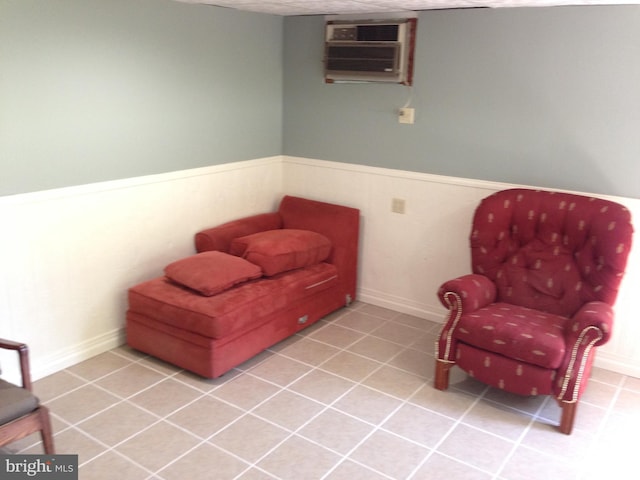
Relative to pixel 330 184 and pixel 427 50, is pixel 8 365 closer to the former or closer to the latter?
pixel 330 184

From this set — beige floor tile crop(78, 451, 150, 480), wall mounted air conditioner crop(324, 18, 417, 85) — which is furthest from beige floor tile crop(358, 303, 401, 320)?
beige floor tile crop(78, 451, 150, 480)

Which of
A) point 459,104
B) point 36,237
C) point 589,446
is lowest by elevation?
point 589,446

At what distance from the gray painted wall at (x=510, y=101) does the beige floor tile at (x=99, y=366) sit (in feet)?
6.88

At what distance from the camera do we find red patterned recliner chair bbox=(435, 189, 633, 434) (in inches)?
106

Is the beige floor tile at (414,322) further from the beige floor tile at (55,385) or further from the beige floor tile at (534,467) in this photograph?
the beige floor tile at (55,385)

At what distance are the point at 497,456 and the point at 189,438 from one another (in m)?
1.42

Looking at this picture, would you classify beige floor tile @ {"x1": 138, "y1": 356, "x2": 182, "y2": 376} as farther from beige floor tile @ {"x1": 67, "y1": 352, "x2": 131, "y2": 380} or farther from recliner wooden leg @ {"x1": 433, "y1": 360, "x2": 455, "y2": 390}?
recliner wooden leg @ {"x1": 433, "y1": 360, "x2": 455, "y2": 390}

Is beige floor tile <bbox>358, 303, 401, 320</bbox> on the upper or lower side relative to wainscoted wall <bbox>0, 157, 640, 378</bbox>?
lower

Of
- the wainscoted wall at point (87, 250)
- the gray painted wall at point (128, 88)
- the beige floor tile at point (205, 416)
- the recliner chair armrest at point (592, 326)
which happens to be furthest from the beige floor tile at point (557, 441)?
the gray painted wall at point (128, 88)

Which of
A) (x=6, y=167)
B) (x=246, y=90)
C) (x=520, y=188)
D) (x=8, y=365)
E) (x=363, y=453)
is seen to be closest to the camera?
(x=363, y=453)

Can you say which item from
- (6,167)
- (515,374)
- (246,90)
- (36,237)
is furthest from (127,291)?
(515,374)

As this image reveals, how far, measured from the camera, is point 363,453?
2543mm

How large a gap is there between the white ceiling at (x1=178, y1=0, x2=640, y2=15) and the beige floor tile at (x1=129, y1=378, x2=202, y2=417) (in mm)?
2282

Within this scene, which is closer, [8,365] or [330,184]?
[8,365]
